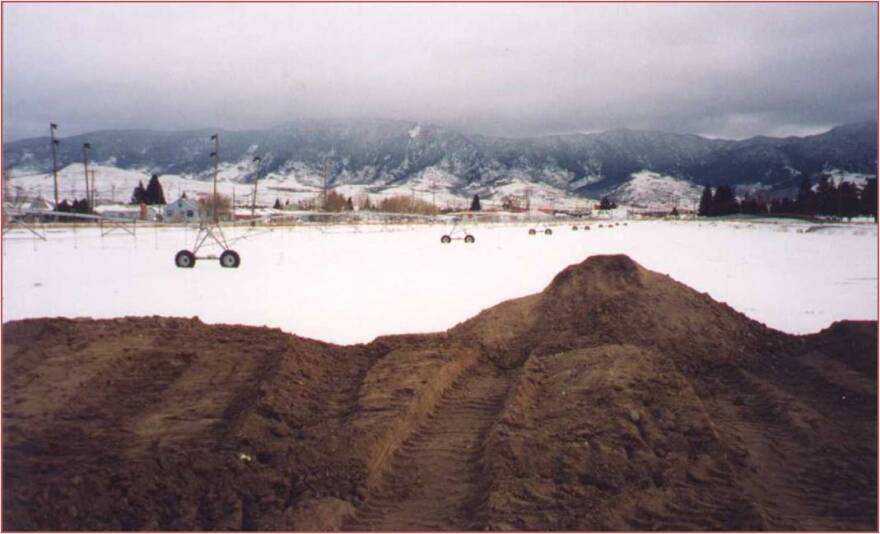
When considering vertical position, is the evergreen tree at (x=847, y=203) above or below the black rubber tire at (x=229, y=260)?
above

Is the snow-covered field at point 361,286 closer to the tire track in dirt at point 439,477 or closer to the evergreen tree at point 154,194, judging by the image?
the tire track in dirt at point 439,477

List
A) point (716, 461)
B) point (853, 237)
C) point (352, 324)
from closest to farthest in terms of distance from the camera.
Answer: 1. point (716, 461)
2. point (352, 324)
3. point (853, 237)

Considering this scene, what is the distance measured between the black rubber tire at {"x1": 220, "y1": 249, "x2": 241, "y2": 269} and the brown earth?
1302cm

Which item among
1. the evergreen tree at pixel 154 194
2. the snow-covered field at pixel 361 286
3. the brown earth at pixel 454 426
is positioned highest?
the evergreen tree at pixel 154 194

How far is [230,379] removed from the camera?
861 cm

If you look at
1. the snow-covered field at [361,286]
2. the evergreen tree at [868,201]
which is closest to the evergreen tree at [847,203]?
the evergreen tree at [868,201]

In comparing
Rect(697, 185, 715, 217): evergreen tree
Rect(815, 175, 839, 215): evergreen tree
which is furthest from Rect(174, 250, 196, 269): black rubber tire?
Rect(697, 185, 715, 217): evergreen tree

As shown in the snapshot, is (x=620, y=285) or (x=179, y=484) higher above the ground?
(x=620, y=285)

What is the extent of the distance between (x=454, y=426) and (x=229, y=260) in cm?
1858

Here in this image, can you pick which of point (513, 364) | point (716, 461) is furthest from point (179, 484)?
point (513, 364)

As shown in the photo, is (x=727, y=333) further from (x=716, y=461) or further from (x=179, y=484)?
(x=179, y=484)

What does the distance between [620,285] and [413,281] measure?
31.4 feet

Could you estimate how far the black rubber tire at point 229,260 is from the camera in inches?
945

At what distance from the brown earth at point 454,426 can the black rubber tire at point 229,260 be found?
1302 centimetres
